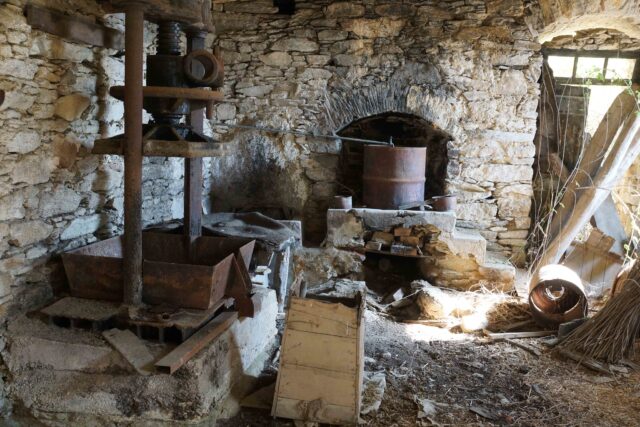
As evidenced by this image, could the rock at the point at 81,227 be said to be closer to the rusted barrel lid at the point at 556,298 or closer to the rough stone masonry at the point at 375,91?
the rough stone masonry at the point at 375,91

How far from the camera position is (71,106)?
3299 millimetres

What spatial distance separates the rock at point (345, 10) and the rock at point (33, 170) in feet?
11.6

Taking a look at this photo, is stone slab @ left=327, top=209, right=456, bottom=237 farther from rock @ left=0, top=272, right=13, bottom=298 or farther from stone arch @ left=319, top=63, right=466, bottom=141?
rock @ left=0, top=272, right=13, bottom=298

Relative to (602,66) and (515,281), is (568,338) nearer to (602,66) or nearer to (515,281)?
(515,281)

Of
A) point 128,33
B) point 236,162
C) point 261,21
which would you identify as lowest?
point 236,162

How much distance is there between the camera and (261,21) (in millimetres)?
5871

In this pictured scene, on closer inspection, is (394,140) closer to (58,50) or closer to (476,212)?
(476,212)

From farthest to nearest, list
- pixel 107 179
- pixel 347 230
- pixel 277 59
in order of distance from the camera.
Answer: pixel 277 59 < pixel 347 230 < pixel 107 179

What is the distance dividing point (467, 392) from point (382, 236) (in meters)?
2.24

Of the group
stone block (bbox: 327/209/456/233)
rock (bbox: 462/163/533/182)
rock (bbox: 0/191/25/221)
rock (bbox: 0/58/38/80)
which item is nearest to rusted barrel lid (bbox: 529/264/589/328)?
stone block (bbox: 327/209/456/233)

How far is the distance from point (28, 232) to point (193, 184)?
98 centimetres

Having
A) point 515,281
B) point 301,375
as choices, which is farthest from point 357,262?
point 301,375

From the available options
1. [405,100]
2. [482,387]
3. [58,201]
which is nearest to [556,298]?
[482,387]

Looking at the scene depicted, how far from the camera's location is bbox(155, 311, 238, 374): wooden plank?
2586 mm
